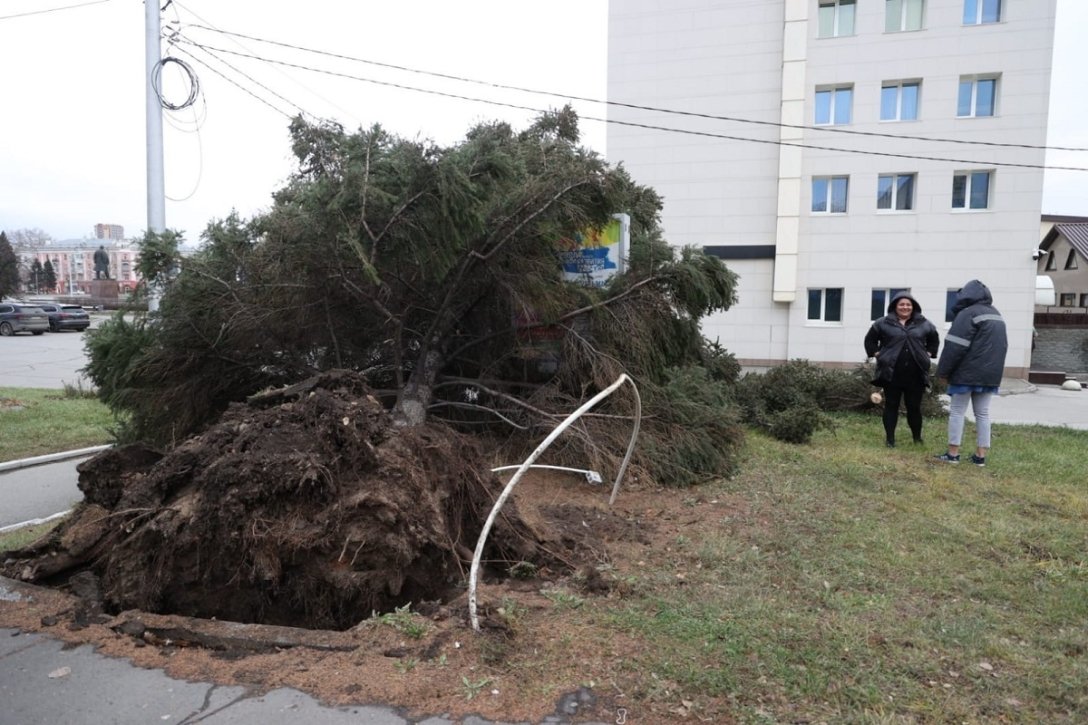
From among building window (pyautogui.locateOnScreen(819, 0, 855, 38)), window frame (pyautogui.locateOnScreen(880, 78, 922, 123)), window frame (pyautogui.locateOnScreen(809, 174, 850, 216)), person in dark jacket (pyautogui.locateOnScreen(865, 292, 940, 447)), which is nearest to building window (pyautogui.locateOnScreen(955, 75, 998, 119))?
window frame (pyautogui.locateOnScreen(880, 78, 922, 123))

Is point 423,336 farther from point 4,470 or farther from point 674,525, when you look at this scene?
point 4,470

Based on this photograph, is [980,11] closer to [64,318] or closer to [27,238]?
[64,318]

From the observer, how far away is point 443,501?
4449mm

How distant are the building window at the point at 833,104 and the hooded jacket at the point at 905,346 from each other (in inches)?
605

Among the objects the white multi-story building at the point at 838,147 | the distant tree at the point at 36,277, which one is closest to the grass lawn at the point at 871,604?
the white multi-story building at the point at 838,147

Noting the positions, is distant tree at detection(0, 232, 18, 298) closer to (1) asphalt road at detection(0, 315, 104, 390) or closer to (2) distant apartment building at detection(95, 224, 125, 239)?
(1) asphalt road at detection(0, 315, 104, 390)

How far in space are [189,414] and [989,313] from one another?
8340mm

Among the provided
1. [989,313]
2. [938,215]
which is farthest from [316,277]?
[938,215]

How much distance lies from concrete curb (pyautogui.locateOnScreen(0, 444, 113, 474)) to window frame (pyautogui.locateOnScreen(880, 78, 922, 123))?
849 inches

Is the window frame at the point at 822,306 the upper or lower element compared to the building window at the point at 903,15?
lower

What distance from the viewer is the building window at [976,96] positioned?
19.6 meters

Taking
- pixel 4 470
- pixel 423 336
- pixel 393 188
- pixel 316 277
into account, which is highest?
pixel 393 188

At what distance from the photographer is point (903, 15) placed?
1995 centimetres

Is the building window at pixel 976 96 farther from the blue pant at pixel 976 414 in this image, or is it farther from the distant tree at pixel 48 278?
the distant tree at pixel 48 278
